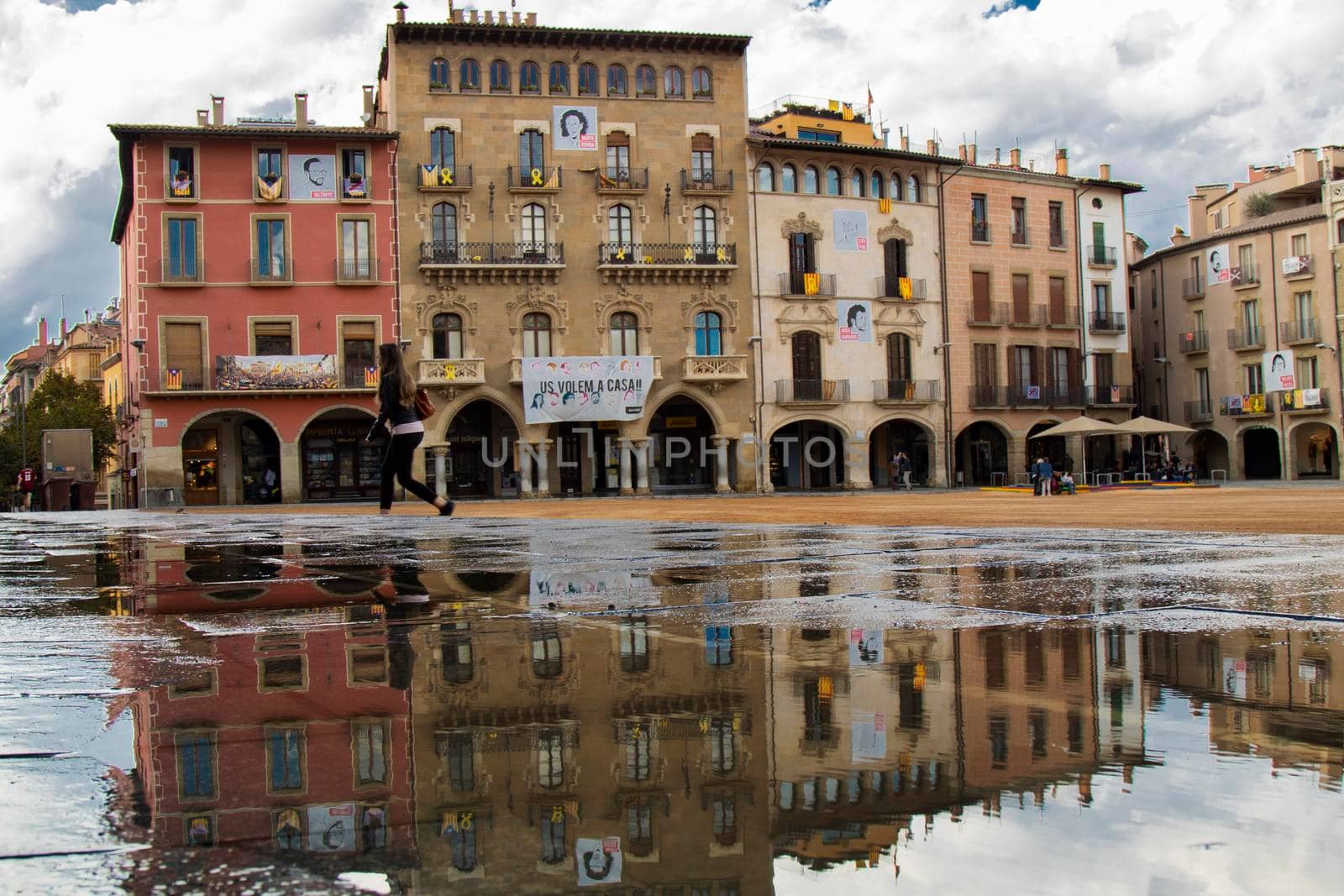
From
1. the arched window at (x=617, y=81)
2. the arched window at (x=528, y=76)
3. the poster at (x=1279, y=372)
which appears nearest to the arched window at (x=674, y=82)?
the arched window at (x=617, y=81)

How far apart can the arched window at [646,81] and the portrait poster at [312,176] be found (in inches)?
432

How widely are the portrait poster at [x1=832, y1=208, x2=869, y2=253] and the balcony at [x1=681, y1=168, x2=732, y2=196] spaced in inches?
178

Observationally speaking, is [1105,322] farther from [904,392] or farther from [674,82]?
[674,82]

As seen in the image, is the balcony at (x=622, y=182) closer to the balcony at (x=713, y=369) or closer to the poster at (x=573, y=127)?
the poster at (x=573, y=127)

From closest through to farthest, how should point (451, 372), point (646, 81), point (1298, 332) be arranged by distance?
point (451, 372), point (646, 81), point (1298, 332)

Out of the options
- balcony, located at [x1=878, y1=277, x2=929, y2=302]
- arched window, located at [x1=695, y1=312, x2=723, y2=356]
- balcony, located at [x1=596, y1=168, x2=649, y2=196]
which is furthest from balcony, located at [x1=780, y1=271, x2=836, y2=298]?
balcony, located at [x1=596, y1=168, x2=649, y2=196]

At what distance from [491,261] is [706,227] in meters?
8.05

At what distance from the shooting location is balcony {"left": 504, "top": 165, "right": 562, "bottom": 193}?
4388cm

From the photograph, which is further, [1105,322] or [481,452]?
[1105,322]

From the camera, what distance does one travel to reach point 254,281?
1642 inches

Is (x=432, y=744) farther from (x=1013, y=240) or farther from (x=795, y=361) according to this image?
(x=1013, y=240)

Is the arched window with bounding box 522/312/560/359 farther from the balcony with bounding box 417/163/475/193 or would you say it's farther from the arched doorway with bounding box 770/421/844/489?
the arched doorway with bounding box 770/421/844/489

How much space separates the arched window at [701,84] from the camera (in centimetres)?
4584

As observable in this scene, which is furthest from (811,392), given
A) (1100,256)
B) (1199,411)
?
Answer: (1199,411)
